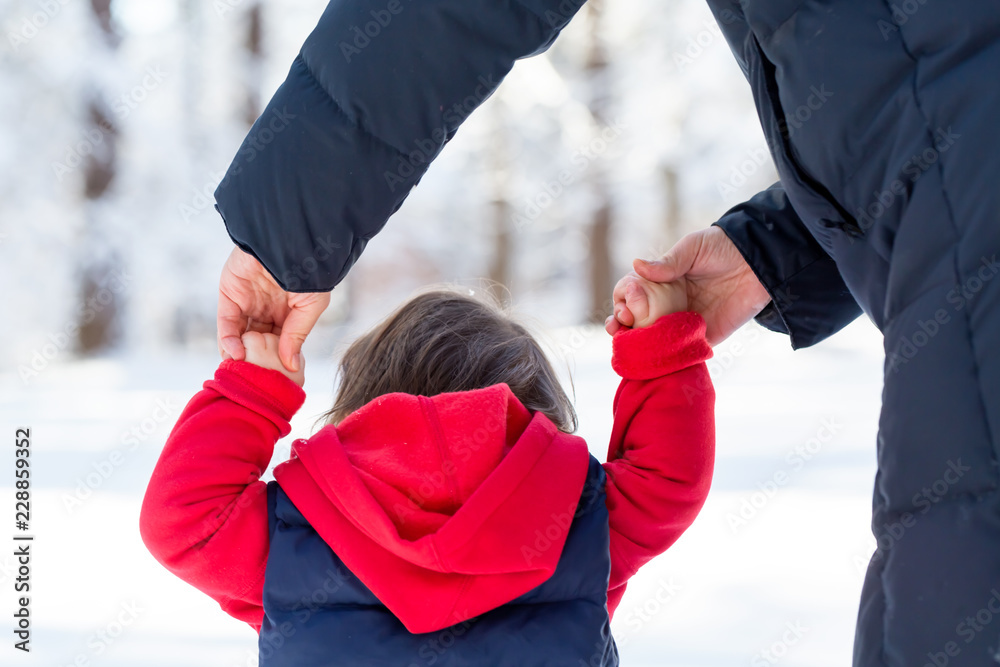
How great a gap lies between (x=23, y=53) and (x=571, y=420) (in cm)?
892

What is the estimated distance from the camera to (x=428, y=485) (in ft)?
3.63

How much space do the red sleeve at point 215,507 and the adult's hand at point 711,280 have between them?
0.64m

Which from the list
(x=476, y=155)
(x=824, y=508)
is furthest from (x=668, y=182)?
(x=824, y=508)

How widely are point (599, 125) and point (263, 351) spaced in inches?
384

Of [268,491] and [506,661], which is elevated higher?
[268,491]

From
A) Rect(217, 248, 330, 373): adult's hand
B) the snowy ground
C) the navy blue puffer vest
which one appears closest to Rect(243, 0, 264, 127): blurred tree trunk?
the snowy ground

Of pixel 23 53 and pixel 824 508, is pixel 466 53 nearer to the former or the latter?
pixel 824 508

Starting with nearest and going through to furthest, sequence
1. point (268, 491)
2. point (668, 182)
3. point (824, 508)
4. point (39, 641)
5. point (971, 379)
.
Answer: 1. point (971, 379)
2. point (268, 491)
3. point (39, 641)
4. point (824, 508)
5. point (668, 182)

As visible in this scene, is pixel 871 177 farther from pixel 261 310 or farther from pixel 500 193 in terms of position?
pixel 500 193

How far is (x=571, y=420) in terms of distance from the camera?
153cm

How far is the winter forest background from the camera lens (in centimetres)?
219

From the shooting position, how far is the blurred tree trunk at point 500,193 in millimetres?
10797

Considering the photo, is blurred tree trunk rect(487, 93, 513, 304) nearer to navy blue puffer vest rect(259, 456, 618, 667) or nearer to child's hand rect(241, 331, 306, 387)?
child's hand rect(241, 331, 306, 387)

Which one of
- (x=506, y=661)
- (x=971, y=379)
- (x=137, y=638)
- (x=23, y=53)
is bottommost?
(x=137, y=638)
